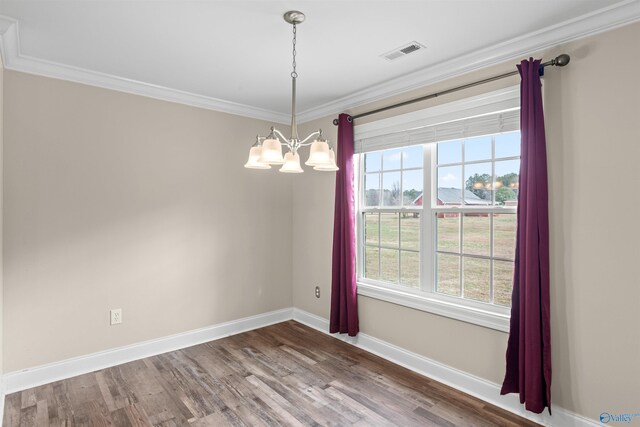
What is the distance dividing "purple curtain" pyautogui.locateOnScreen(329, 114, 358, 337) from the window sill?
0.17 m

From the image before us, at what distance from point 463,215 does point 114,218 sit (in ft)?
10.1

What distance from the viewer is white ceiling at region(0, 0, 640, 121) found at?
2.04 metres

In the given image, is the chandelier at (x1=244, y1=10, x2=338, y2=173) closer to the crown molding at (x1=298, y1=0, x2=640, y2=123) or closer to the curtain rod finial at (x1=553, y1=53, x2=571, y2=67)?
the crown molding at (x1=298, y1=0, x2=640, y2=123)

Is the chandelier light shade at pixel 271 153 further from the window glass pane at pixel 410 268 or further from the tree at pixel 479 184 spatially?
the window glass pane at pixel 410 268

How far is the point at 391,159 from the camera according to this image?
11.4ft

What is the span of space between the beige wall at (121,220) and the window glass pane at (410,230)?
1712mm

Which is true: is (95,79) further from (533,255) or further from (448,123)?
(533,255)

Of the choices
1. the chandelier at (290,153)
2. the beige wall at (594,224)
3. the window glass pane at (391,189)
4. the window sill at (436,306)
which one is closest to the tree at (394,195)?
the window glass pane at (391,189)

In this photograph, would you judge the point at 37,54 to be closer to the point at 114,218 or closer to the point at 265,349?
the point at 114,218

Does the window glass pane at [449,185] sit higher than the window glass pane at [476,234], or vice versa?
the window glass pane at [449,185]

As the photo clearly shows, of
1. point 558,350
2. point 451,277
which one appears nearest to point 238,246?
point 451,277

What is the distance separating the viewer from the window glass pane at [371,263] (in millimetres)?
3609

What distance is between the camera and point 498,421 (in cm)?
236

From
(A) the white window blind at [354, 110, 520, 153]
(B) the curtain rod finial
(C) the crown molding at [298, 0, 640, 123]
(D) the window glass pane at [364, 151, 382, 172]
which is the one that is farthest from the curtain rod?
(D) the window glass pane at [364, 151, 382, 172]
